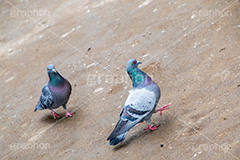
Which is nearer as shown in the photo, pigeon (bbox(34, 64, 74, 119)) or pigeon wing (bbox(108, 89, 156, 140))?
pigeon wing (bbox(108, 89, 156, 140))

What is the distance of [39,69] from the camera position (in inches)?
344

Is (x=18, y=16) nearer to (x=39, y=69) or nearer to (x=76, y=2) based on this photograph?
(x=76, y=2)

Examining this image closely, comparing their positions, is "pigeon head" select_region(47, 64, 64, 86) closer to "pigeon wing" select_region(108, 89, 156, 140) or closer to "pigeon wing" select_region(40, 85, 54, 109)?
"pigeon wing" select_region(40, 85, 54, 109)

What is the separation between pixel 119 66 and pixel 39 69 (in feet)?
8.13

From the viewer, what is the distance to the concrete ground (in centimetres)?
472

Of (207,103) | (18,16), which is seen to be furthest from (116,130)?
(18,16)

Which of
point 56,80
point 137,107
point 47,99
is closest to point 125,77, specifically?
point 56,80

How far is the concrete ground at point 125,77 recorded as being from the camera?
15.5ft

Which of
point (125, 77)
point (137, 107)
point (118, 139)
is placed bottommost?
point (125, 77)

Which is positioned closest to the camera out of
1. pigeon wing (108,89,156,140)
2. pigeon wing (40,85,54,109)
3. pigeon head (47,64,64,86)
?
pigeon wing (108,89,156,140)

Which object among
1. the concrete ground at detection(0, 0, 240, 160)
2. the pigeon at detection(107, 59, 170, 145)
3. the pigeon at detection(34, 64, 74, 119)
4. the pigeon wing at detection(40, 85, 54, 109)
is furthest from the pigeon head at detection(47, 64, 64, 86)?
the pigeon at detection(107, 59, 170, 145)

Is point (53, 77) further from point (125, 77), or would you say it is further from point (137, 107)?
point (137, 107)

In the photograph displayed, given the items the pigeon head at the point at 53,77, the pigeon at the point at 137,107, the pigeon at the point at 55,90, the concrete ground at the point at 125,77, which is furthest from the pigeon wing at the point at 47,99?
the pigeon at the point at 137,107

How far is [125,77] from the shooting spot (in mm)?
6867
